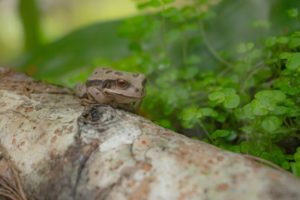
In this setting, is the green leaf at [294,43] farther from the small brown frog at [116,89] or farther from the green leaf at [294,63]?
the small brown frog at [116,89]

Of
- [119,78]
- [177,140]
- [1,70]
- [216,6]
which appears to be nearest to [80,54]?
[216,6]

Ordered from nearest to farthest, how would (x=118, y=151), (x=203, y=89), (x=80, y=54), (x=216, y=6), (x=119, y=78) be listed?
(x=118, y=151) → (x=119, y=78) → (x=203, y=89) → (x=216, y=6) → (x=80, y=54)

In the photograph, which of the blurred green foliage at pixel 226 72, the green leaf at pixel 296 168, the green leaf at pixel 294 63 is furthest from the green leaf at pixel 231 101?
the green leaf at pixel 296 168

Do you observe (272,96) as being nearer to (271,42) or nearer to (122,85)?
(271,42)

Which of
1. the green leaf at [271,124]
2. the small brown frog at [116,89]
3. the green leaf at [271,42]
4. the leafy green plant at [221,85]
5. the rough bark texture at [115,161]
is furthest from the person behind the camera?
the green leaf at [271,42]

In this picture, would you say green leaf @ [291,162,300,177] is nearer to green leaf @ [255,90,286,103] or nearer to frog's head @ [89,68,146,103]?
green leaf @ [255,90,286,103]

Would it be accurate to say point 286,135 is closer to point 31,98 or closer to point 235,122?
point 235,122

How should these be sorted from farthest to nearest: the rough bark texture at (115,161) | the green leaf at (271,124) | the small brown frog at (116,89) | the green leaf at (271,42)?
the green leaf at (271,42), the small brown frog at (116,89), the green leaf at (271,124), the rough bark texture at (115,161)

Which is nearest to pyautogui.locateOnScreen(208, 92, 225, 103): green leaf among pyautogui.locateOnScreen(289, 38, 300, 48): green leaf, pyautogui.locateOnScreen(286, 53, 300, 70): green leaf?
pyautogui.locateOnScreen(286, 53, 300, 70): green leaf
